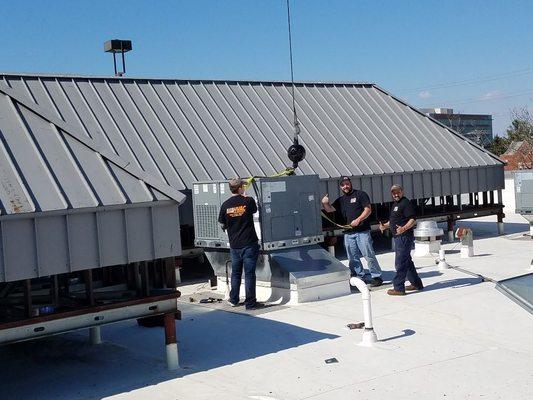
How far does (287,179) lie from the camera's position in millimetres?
11734

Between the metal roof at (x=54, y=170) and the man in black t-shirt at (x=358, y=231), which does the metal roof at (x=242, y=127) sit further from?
the metal roof at (x=54, y=170)

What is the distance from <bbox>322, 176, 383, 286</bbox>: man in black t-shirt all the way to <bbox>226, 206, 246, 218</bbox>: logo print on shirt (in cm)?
214

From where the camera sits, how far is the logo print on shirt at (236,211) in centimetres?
1057

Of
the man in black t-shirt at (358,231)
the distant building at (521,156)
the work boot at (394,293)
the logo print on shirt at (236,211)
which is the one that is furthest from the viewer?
the distant building at (521,156)

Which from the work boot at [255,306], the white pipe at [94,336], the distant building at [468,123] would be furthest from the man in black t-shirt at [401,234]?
the distant building at [468,123]

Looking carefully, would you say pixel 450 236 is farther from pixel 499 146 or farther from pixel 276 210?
pixel 499 146

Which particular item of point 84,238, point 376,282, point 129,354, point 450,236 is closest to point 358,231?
point 376,282

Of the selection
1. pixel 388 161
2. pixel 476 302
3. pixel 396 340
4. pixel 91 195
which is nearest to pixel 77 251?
pixel 91 195

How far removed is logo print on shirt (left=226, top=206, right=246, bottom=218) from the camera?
34.7ft

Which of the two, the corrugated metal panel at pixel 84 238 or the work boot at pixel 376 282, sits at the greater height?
the corrugated metal panel at pixel 84 238

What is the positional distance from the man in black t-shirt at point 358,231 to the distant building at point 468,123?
44708 millimetres

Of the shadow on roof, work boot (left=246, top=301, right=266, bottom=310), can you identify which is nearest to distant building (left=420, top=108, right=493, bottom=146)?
work boot (left=246, top=301, right=266, bottom=310)

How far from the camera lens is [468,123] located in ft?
292

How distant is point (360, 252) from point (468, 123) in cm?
8134
